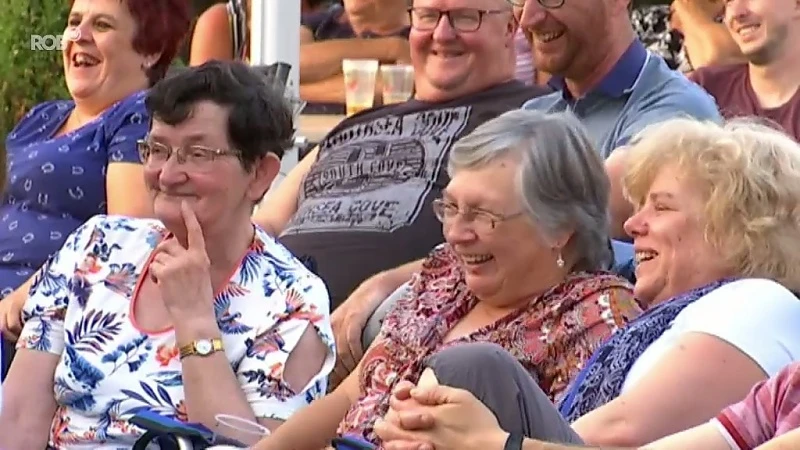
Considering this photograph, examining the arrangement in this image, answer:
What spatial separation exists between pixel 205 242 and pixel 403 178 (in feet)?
3.10

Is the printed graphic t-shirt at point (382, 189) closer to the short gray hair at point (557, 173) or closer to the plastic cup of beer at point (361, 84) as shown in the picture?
the plastic cup of beer at point (361, 84)

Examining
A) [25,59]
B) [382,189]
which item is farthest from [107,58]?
[25,59]

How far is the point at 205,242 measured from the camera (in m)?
3.43

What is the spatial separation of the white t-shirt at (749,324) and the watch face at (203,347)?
2.78 ft

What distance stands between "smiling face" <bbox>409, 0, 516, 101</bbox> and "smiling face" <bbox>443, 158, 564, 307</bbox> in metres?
1.17

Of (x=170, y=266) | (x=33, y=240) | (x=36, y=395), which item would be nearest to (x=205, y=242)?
(x=170, y=266)

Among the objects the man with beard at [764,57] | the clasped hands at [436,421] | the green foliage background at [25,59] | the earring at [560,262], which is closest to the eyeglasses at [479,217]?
the earring at [560,262]

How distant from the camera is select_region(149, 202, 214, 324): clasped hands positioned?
10.7 ft

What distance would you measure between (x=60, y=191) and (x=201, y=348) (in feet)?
4.71

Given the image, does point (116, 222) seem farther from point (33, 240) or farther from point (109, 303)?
point (33, 240)

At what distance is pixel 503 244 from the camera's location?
323cm

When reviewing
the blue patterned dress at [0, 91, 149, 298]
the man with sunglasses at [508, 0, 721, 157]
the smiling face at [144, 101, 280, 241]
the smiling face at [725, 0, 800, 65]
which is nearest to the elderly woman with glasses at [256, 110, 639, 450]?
the smiling face at [144, 101, 280, 241]

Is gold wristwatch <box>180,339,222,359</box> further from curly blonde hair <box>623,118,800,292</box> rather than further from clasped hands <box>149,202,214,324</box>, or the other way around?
curly blonde hair <box>623,118,800,292</box>

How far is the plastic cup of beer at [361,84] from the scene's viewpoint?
5.32m
